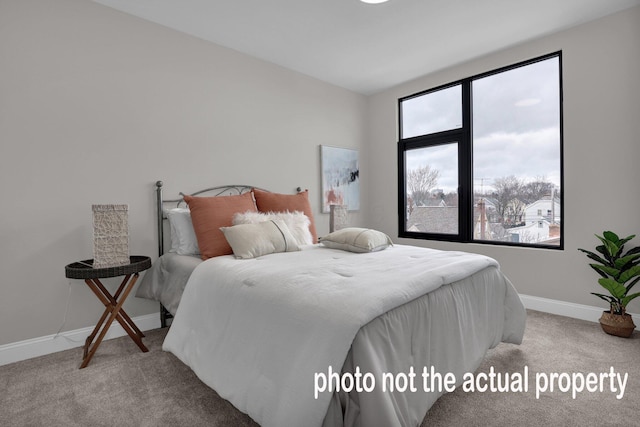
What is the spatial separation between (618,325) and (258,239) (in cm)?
280

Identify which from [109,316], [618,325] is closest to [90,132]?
[109,316]

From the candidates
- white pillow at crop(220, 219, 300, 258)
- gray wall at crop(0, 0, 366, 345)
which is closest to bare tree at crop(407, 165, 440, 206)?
gray wall at crop(0, 0, 366, 345)

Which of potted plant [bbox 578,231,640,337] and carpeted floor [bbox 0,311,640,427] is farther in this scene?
potted plant [bbox 578,231,640,337]

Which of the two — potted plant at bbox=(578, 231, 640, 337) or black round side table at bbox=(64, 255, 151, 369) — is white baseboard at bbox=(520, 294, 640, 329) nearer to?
potted plant at bbox=(578, 231, 640, 337)

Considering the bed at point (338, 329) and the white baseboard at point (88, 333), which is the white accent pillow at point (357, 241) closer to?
the bed at point (338, 329)

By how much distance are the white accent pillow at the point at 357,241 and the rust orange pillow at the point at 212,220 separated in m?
0.80

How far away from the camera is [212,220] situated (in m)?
2.54

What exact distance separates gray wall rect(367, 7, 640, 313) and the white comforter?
128 centimetres

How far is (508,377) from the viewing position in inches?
76.5

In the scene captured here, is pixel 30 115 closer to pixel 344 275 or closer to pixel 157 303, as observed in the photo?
pixel 157 303

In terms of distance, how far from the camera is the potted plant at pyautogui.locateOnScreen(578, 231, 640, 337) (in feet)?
8.23

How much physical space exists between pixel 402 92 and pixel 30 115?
3.82 metres

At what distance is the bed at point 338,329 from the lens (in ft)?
3.91

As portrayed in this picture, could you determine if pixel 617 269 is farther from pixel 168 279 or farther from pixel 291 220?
pixel 168 279
